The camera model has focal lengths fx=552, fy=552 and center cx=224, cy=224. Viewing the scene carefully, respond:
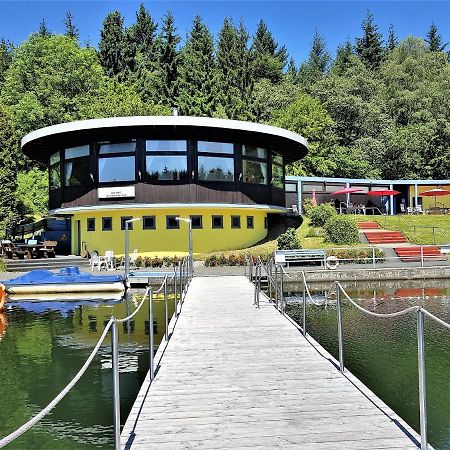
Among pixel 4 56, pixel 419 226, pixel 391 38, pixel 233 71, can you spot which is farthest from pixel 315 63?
pixel 419 226

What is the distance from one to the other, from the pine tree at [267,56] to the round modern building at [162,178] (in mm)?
37389

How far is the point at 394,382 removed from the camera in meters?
8.93

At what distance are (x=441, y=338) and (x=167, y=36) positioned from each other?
53369 mm

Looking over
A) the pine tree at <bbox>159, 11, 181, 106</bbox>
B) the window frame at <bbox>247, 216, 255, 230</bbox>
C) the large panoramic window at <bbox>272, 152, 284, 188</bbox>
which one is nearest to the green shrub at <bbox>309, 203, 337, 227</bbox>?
the large panoramic window at <bbox>272, 152, 284, 188</bbox>

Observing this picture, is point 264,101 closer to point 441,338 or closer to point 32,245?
point 32,245

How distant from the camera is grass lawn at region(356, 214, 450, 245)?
31578 mm

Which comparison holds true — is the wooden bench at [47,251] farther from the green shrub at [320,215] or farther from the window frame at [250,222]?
the green shrub at [320,215]

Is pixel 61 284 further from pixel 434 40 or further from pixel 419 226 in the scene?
pixel 434 40

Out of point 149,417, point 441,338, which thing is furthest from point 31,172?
point 149,417

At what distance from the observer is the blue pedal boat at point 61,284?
19797mm

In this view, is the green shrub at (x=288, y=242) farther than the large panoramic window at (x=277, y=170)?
No

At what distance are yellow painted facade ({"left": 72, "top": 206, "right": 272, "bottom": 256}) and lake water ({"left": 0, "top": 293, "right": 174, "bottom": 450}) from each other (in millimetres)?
9549

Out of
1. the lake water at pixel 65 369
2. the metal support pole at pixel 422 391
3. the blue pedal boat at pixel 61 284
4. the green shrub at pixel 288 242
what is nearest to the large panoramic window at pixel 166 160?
the green shrub at pixel 288 242

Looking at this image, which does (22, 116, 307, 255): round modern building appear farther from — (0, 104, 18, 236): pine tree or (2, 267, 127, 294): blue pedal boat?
(0, 104, 18, 236): pine tree
